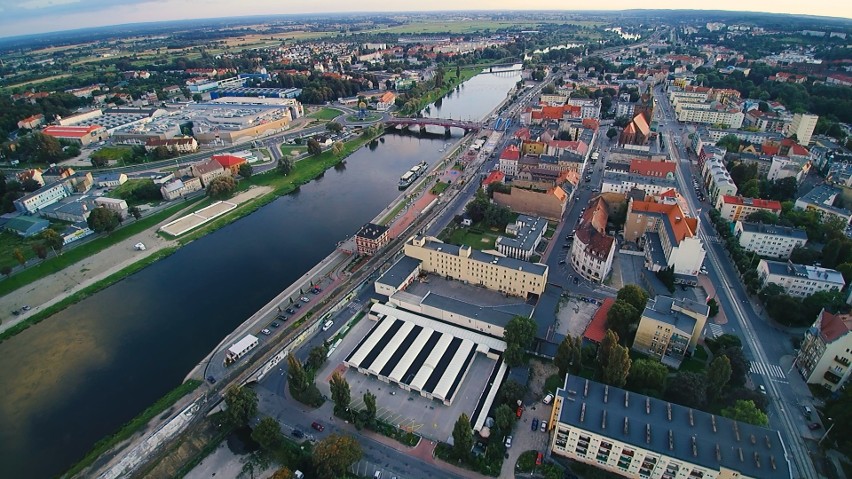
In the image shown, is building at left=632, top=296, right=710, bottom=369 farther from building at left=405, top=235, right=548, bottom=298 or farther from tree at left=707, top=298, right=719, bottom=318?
building at left=405, top=235, right=548, bottom=298

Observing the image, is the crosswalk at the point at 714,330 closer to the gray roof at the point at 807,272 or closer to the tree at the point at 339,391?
the gray roof at the point at 807,272

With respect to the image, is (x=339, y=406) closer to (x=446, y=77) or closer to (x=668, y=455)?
(x=668, y=455)

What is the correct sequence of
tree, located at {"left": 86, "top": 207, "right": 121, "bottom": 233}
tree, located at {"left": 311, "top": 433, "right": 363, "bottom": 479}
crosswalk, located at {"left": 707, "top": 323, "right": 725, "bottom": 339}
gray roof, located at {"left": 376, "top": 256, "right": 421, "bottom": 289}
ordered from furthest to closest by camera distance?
tree, located at {"left": 86, "top": 207, "right": 121, "bottom": 233} < gray roof, located at {"left": 376, "top": 256, "right": 421, "bottom": 289} < crosswalk, located at {"left": 707, "top": 323, "right": 725, "bottom": 339} < tree, located at {"left": 311, "top": 433, "right": 363, "bottom": 479}

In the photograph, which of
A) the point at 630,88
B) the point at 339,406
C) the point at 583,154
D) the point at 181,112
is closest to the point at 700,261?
the point at 583,154

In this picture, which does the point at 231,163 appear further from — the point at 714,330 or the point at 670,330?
the point at 714,330

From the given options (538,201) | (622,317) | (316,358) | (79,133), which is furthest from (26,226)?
(622,317)

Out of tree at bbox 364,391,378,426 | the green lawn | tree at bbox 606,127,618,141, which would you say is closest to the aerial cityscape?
tree at bbox 364,391,378,426

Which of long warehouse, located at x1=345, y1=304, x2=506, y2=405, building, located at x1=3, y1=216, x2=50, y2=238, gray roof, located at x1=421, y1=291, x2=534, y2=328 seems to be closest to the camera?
long warehouse, located at x1=345, y1=304, x2=506, y2=405
